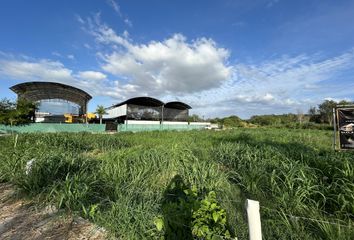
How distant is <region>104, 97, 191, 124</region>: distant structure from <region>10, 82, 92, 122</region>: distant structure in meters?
6.98

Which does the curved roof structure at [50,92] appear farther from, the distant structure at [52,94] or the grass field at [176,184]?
the grass field at [176,184]

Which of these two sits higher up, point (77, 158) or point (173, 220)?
point (77, 158)

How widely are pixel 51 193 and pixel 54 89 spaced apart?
36733 millimetres

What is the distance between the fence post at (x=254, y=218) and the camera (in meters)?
1.65

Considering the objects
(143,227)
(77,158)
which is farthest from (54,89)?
(143,227)

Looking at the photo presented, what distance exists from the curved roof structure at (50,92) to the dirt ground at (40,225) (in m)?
33.6

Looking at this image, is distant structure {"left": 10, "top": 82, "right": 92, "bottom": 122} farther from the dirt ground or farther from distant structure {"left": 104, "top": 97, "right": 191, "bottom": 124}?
the dirt ground

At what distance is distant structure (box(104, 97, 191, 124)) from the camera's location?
4562 cm

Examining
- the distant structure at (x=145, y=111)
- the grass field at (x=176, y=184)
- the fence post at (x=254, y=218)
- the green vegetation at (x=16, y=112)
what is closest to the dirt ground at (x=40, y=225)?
the grass field at (x=176, y=184)

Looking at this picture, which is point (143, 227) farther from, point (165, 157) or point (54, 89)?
point (54, 89)

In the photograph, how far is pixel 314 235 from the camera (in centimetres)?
252

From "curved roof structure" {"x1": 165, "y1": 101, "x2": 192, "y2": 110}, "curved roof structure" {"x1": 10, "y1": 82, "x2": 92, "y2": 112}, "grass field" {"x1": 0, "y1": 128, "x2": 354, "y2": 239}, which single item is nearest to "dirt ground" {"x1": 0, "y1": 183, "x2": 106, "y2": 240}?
"grass field" {"x1": 0, "y1": 128, "x2": 354, "y2": 239}

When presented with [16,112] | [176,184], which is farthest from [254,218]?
[16,112]

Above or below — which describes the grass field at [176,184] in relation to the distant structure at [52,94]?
below
